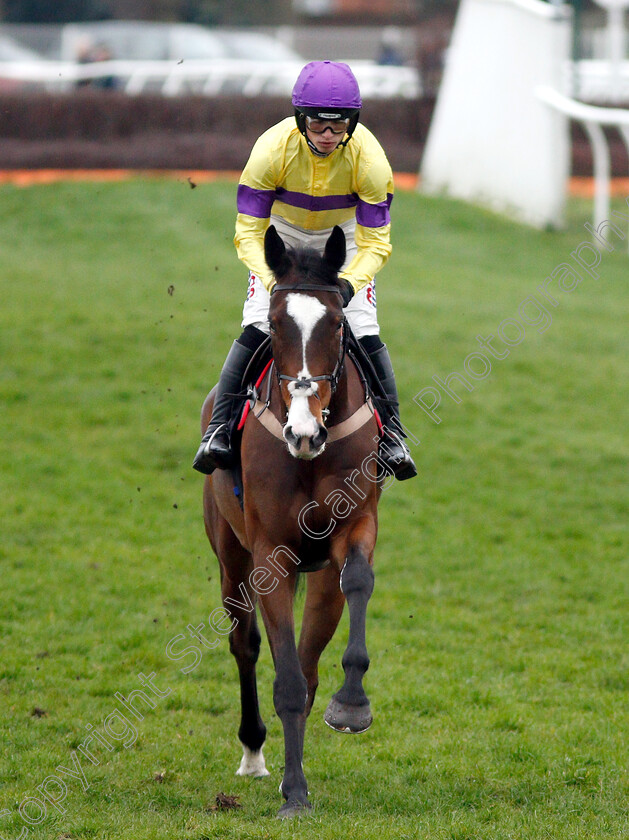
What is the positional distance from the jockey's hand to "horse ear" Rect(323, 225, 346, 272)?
8cm

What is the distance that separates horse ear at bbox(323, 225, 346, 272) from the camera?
466 cm

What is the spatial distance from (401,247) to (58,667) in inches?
436

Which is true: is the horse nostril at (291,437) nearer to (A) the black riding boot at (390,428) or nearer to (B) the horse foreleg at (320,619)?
(A) the black riding boot at (390,428)

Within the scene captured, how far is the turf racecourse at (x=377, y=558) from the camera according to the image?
521 centimetres

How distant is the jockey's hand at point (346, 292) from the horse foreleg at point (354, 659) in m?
1.07

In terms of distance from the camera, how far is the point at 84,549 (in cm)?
857

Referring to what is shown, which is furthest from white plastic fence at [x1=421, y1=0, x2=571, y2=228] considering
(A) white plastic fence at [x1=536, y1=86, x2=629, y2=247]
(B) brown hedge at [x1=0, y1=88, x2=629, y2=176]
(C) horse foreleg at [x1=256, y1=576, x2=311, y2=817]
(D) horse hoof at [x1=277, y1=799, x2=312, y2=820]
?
(D) horse hoof at [x1=277, y1=799, x2=312, y2=820]

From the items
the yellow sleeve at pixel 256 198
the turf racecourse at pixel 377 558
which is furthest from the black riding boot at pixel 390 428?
the turf racecourse at pixel 377 558

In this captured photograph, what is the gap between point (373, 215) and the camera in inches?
203

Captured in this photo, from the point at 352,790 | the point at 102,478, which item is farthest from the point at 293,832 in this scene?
the point at 102,478

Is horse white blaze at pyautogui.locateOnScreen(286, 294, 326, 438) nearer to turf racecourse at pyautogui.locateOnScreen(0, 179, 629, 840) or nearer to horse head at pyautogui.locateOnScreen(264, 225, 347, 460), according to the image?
horse head at pyautogui.locateOnScreen(264, 225, 347, 460)

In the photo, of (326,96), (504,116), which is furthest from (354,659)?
(504,116)

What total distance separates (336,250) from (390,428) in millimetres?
1066

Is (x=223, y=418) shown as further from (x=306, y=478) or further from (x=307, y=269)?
(x=307, y=269)
